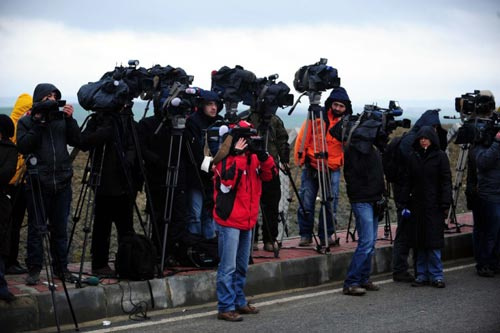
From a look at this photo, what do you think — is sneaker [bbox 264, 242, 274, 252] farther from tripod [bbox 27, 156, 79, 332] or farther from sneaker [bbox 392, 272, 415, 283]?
tripod [bbox 27, 156, 79, 332]

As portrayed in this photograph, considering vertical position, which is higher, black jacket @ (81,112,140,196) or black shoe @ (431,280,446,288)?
black jacket @ (81,112,140,196)

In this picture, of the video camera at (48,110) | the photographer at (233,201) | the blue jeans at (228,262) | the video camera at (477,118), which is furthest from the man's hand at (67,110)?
the video camera at (477,118)

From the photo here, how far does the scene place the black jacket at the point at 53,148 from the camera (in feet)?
31.6

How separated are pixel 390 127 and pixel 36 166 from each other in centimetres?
416

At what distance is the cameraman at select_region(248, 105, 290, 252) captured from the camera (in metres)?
12.1

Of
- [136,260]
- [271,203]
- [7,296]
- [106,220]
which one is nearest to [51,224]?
[106,220]

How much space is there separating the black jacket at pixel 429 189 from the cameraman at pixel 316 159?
1.19 meters

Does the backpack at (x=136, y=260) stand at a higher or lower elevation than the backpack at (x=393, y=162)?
lower

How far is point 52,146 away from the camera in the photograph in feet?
32.1

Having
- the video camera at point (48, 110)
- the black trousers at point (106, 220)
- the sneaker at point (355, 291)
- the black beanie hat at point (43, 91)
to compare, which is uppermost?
the black beanie hat at point (43, 91)

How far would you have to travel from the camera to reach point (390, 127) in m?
11.1

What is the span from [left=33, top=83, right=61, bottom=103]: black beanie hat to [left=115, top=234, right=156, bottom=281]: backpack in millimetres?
1736

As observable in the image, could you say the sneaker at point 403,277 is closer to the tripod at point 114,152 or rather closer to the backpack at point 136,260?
the backpack at point 136,260

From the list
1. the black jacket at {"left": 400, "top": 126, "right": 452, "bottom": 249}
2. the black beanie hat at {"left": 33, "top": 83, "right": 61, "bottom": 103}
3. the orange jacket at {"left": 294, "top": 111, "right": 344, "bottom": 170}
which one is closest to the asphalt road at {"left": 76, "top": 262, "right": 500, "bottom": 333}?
the black jacket at {"left": 400, "top": 126, "right": 452, "bottom": 249}
